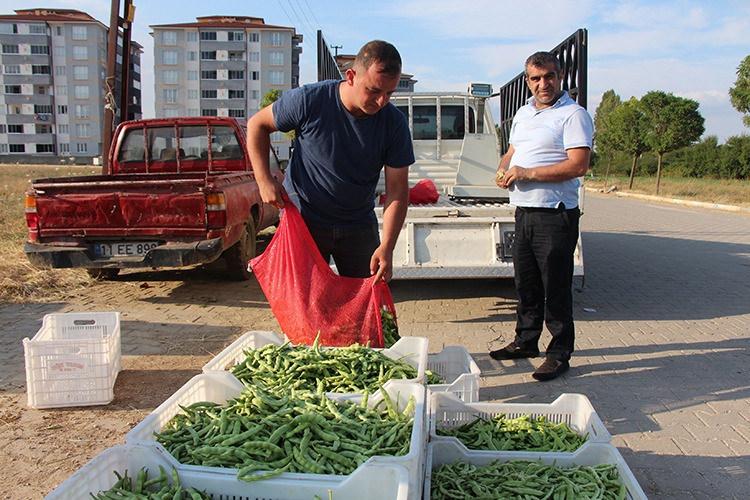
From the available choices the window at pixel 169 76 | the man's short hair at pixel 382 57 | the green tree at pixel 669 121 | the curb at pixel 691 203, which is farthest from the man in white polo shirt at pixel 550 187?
the window at pixel 169 76

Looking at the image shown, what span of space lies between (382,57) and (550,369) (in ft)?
9.40

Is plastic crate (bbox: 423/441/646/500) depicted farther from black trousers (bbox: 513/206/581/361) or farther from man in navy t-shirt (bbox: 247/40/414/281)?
black trousers (bbox: 513/206/581/361)

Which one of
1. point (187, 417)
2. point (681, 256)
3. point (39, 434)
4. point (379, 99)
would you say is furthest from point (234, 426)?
point (681, 256)

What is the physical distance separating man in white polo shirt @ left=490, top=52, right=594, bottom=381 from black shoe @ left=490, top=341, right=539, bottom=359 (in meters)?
0.36

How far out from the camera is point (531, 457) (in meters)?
2.96

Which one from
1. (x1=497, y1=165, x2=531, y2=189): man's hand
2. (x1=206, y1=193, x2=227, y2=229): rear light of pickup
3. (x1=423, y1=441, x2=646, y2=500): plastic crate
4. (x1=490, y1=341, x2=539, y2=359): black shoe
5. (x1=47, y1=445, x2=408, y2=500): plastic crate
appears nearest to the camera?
(x1=47, y1=445, x2=408, y2=500): plastic crate

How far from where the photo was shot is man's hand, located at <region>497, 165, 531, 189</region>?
4793 millimetres

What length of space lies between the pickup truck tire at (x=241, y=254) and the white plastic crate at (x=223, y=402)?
5.33 metres

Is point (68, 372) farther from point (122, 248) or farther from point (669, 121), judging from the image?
point (669, 121)

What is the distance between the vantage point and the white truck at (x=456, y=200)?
682 centimetres

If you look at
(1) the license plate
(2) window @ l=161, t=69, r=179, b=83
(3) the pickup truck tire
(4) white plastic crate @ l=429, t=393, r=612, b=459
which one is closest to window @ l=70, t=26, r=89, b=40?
(2) window @ l=161, t=69, r=179, b=83

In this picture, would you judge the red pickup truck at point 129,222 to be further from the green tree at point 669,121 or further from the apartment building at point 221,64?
the apartment building at point 221,64

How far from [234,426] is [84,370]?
7.63 feet

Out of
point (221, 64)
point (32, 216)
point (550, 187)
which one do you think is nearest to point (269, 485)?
point (550, 187)
